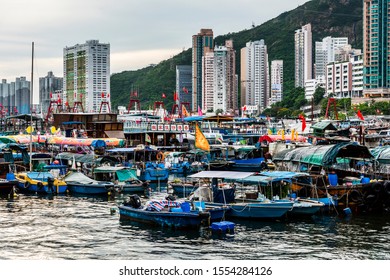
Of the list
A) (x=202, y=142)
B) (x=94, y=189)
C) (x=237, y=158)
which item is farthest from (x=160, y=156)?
(x=202, y=142)

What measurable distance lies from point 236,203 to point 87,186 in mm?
10405

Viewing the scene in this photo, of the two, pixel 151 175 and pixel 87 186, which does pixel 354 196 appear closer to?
pixel 87 186

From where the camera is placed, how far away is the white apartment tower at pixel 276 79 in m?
177

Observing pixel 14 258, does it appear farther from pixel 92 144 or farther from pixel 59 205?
pixel 92 144

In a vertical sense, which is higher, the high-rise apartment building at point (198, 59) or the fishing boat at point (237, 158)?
the high-rise apartment building at point (198, 59)

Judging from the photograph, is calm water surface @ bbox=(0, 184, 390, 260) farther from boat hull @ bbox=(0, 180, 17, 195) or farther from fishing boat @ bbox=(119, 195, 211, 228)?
boat hull @ bbox=(0, 180, 17, 195)

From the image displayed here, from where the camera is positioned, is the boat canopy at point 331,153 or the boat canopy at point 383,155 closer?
the boat canopy at point 331,153


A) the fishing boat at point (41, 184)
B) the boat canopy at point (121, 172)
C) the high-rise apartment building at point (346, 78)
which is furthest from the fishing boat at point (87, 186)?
the high-rise apartment building at point (346, 78)

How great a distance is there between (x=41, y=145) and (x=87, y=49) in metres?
99.7

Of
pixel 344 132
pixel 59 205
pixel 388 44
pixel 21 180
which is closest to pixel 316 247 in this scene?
pixel 59 205

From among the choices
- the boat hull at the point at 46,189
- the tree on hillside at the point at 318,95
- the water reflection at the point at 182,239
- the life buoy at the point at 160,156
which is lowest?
Answer: the water reflection at the point at 182,239

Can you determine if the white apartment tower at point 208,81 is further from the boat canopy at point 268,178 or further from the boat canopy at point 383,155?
the boat canopy at point 268,178

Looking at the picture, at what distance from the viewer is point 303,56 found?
180000mm

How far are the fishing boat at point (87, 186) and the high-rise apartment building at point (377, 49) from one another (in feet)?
311
